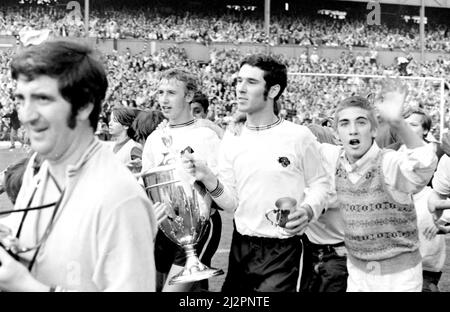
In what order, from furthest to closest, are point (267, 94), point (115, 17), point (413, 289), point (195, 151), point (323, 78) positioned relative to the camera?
point (115, 17) → point (323, 78) → point (195, 151) → point (267, 94) → point (413, 289)

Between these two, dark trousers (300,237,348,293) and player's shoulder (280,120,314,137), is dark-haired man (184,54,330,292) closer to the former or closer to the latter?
player's shoulder (280,120,314,137)

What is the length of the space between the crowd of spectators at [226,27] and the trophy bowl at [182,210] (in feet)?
106

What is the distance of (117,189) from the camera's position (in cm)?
208

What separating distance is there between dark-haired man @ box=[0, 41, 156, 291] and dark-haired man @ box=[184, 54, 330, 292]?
2.19 metres

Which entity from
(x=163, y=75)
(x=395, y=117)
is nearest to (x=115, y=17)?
(x=163, y=75)

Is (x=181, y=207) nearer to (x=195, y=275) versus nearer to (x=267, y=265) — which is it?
(x=195, y=275)

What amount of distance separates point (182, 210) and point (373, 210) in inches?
42.7

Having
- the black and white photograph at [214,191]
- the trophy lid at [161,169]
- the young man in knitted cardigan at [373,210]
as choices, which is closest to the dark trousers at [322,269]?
the black and white photograph at [214,191]

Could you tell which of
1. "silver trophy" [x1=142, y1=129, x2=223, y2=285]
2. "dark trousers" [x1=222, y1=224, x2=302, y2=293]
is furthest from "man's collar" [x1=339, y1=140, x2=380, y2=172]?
"silver trophy" [x1=142, y1=129, x2=223, y2=285]

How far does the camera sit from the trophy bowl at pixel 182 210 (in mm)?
4238

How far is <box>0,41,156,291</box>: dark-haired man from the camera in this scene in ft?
6.78

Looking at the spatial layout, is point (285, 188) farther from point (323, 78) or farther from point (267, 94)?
point (323, 78)

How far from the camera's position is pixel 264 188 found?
15.0 feet
